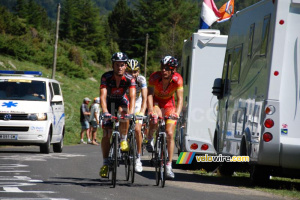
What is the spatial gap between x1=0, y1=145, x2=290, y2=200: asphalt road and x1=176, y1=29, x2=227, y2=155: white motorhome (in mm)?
734

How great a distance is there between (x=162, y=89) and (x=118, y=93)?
0.88 meters

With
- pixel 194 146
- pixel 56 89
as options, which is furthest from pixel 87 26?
pixel 194 146

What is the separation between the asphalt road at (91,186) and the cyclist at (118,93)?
74 centimetres

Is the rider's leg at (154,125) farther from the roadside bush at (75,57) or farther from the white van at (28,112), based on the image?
the roadside bush at (75,57)

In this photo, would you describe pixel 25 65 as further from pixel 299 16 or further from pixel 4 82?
pixel 299 16

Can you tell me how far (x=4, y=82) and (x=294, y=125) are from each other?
10.6 m

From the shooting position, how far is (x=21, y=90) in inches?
778

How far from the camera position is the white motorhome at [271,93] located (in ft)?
36.9

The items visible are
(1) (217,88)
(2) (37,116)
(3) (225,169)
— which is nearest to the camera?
(1) (217,88)

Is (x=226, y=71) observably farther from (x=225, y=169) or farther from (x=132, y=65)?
(x=132, y=65)

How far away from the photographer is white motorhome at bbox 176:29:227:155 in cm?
1570

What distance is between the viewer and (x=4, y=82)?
19.8 m

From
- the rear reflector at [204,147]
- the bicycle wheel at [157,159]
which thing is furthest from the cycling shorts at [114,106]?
the rear reflector at [204,147]

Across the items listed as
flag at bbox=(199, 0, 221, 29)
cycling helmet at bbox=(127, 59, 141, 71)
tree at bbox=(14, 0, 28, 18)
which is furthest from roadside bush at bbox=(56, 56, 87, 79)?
tree at bbox=(14, 0, 28, 18)
